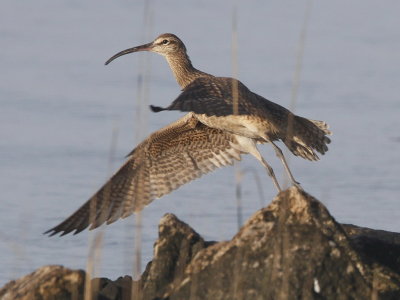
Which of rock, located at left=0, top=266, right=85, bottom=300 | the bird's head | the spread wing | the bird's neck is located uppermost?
the bird's head

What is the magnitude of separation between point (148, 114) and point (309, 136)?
7.43 ft

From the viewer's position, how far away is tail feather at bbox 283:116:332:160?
9.78m

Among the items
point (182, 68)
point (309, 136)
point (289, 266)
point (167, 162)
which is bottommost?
point (289, 266)

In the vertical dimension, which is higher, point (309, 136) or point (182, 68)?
point (182, 68)

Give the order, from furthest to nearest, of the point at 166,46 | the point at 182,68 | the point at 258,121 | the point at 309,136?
the point at 166,46, the point at 182,68, the point at 309,136, the point at 258,121

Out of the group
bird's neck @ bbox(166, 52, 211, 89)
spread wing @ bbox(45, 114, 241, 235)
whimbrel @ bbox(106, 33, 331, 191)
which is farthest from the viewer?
bird's neck @ bbox(166, 52, 211, 89)

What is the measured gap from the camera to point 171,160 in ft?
33.8

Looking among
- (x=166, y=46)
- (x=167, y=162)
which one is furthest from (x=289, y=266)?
(x=166, y=46)

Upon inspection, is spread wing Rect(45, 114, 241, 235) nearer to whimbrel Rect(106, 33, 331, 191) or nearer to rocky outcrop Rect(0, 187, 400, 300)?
whimbrel Rect(106, 33, 331, 191)

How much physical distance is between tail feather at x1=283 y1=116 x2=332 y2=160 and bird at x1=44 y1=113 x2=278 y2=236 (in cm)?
34

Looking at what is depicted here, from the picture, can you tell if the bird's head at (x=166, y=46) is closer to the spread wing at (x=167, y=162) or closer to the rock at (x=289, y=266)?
the spread wing at (x=167, y=162)

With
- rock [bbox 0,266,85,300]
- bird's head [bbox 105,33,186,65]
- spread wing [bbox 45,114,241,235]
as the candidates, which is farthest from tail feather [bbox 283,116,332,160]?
rock [bbox 0,266,85,300]

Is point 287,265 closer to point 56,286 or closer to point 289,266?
point 289,266

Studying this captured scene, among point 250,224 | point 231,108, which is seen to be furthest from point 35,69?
point 250,224
